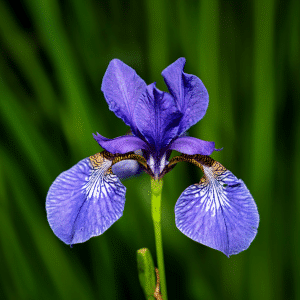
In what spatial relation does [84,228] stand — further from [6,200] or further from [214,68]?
A: [214,68]

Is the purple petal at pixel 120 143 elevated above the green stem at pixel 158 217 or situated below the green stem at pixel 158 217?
above

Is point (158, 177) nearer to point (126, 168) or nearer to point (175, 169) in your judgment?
point (126, 168)

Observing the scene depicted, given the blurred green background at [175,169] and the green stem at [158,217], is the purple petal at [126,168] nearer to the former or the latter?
the green stem at [158,217]

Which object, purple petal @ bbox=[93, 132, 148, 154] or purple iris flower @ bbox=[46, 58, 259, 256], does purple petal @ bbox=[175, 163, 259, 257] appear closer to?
purple iris flower @ bbox=[46, 58, 259, 256]

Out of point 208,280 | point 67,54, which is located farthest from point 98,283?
point 67,54

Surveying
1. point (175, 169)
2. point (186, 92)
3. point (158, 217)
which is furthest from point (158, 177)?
point (175, 169)

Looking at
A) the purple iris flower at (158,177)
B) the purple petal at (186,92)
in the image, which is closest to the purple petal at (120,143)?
the purple iris flower at (158,177)

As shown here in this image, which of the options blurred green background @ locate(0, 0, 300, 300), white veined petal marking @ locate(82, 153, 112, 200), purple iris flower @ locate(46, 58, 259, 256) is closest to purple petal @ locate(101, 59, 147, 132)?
purple iris flower @ locate(46, 58, 259, 256)
